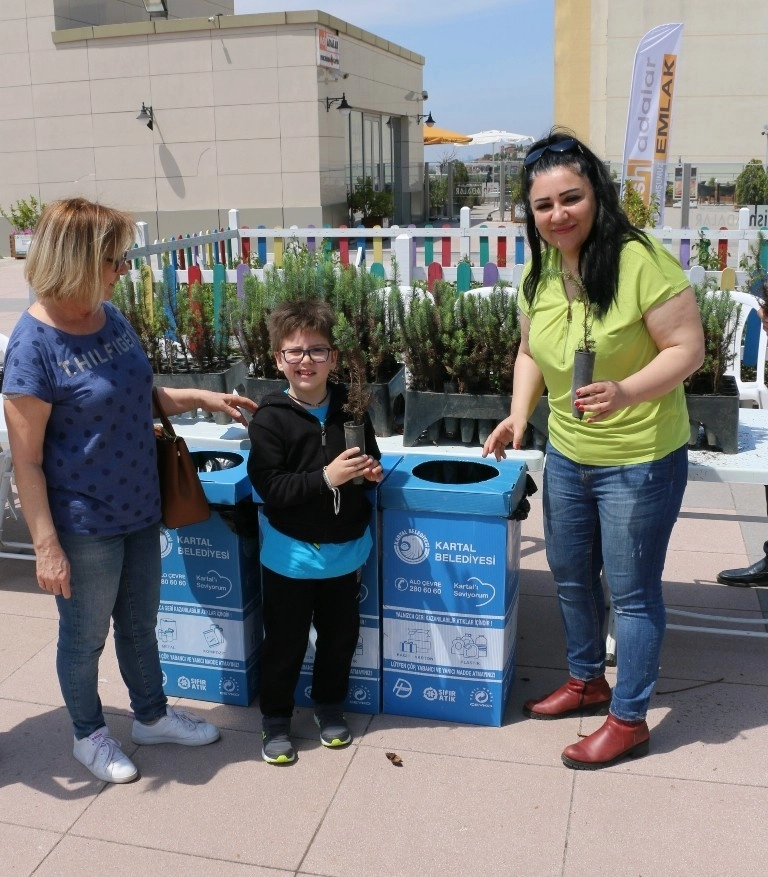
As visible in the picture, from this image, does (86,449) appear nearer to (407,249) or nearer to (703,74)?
(407,249)

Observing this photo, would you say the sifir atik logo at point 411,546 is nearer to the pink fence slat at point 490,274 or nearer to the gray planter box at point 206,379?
the gray planter box at point 206,379

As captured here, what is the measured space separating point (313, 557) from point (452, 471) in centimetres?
72

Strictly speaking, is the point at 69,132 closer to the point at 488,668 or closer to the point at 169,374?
the point at 169,374

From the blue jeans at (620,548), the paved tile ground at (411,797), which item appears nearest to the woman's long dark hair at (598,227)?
the blue jeans at (620,548)

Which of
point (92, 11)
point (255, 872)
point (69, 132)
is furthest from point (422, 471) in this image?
point (92, 11)

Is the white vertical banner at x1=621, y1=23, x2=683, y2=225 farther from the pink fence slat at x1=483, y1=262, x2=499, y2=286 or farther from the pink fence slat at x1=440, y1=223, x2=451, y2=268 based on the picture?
the pink fence slat at x1=483, y1=262, x2=499, y2=286

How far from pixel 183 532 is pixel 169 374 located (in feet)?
4.04

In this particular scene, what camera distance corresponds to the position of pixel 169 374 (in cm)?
417

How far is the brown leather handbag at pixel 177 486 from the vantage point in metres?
2.83

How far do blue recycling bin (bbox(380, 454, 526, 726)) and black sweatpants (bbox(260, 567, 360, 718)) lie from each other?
6.6 inches

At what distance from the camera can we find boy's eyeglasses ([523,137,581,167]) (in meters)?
2.56

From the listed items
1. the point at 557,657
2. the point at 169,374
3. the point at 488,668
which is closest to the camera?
the point at 488,668

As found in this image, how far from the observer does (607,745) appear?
283cm

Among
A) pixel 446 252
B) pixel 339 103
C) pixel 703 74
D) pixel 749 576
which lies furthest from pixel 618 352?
pixel 703 74
